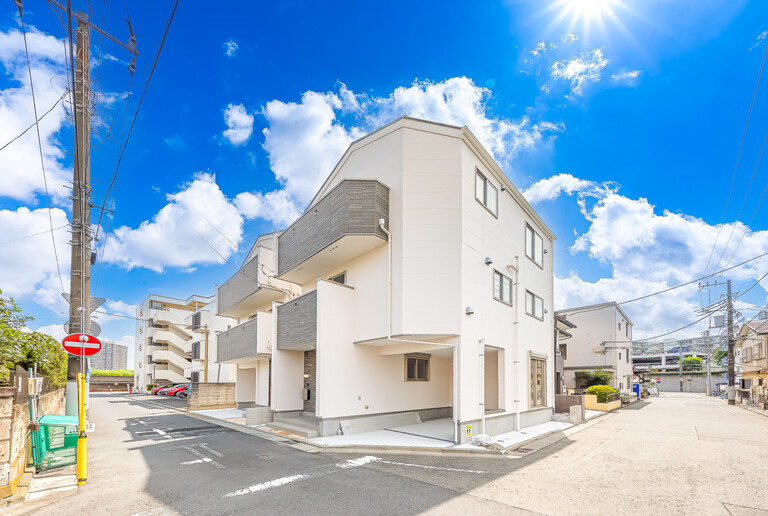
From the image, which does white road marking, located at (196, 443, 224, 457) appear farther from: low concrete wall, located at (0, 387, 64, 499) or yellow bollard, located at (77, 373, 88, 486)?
low concrete wall, located at (0, 387, 64, 499)

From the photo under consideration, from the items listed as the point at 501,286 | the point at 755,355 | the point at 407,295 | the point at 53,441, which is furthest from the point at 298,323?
the point at 755,355

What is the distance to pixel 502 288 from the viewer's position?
15008 millimetres

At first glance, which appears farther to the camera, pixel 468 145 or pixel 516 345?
pixel 516 345

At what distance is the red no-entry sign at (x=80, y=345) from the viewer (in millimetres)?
8464

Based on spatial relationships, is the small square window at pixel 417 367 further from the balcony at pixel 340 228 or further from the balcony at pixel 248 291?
the balcony at pixel 248 291

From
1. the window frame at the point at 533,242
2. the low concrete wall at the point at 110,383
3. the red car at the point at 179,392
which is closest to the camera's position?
the window frame at the point at 533,242

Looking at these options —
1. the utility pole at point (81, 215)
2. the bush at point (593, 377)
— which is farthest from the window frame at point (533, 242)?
the bush at point (593, 377)

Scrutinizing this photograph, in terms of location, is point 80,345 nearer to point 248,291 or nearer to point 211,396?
point 248,291

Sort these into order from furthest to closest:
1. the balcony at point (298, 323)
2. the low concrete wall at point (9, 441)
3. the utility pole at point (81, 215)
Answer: the balcony at point (298, 323) → the utility pole at point (81, 215) → the low concrete wall at point (9, 441)

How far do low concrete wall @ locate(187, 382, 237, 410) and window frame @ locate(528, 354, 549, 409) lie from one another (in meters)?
15.8

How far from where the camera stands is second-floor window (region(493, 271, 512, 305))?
47.3 ft

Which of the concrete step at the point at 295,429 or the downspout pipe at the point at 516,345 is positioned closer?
the concrete step at the point at 295,429

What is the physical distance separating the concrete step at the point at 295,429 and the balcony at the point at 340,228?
5.36m

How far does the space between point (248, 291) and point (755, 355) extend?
140 ft
